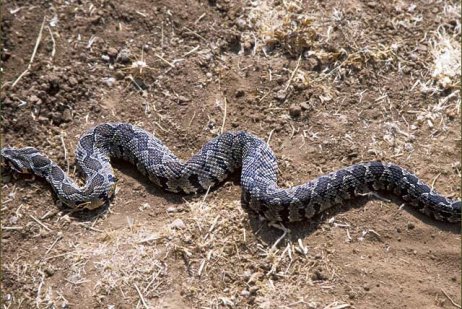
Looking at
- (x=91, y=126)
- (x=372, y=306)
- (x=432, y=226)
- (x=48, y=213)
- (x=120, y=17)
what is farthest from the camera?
(x=120, y=17)

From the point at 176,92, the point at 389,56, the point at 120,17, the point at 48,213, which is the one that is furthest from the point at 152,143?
the point at 389,56

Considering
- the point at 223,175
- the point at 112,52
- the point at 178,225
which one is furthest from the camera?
the point at 112,52

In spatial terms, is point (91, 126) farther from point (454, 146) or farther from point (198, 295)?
point (454, 146)

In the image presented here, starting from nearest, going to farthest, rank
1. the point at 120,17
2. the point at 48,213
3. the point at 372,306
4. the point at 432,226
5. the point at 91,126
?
the point at 372,306, the point at 432,226, the point at 48,213, the point at 91,126, the point at 120,17

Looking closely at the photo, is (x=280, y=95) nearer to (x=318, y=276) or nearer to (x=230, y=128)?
(x=230, y=128)

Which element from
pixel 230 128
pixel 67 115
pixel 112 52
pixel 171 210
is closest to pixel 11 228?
pixel 67 115

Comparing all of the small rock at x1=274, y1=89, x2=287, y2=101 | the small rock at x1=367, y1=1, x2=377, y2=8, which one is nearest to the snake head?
the small rock at x1=274, y1=89, x2=287, y2=101
